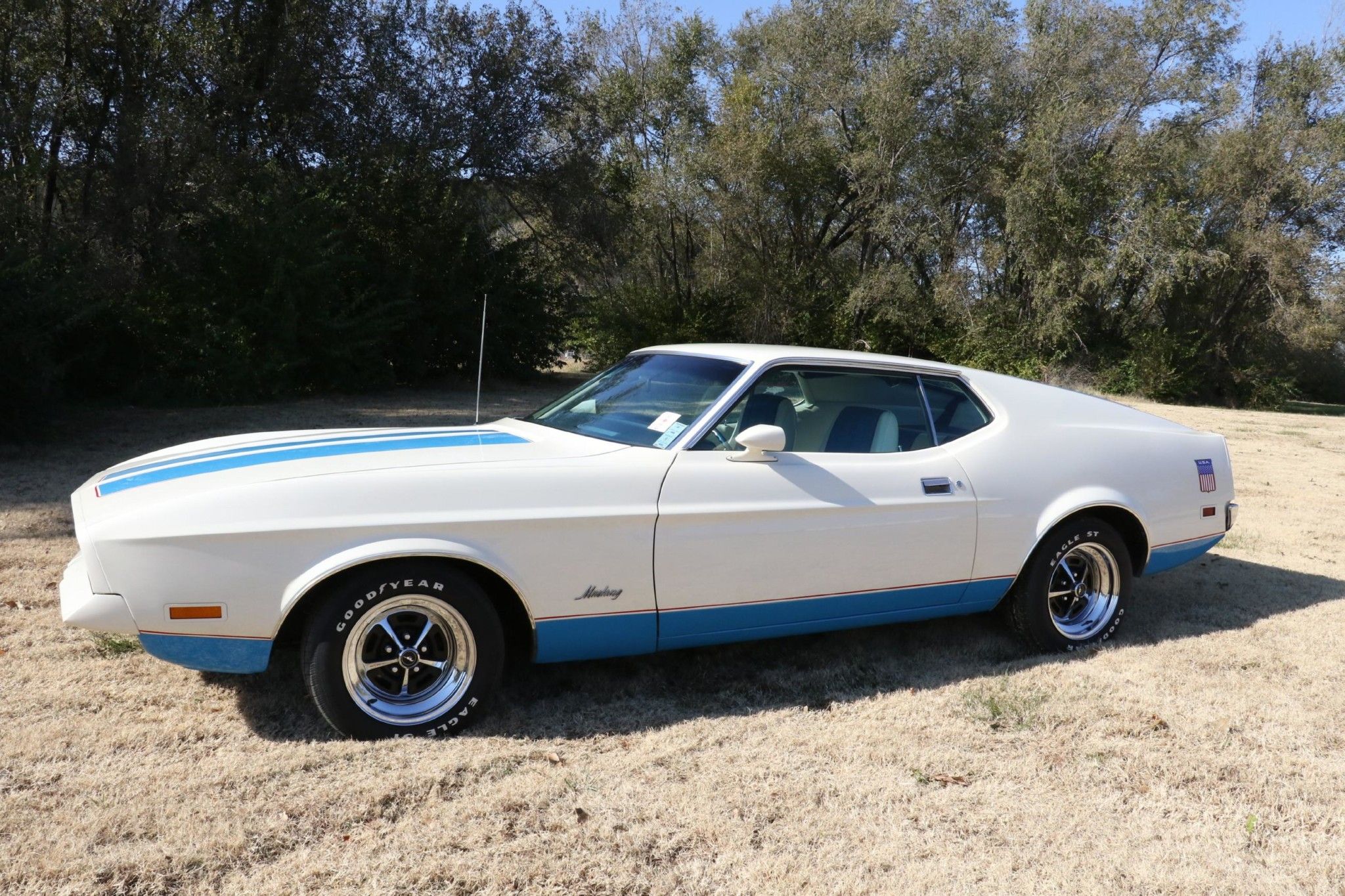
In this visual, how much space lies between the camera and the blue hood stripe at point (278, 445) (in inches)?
153

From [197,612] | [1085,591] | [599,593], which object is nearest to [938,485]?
[1085,591]

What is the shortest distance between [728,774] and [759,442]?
3.99ft

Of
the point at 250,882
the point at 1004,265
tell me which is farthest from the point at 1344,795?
the point at 1004,265

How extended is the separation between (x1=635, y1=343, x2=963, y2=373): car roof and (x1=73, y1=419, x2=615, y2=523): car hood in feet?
2.42

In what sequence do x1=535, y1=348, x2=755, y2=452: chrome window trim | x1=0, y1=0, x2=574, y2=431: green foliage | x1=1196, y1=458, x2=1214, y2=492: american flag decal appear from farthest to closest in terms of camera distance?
x1=0, y1=0, x2=574, y2=431: green foliage, x1=1196, y1=458, x2=1214, y2=492: american flag decal, x1=535, y1=348, x2=755, y2=452: chrome window trim

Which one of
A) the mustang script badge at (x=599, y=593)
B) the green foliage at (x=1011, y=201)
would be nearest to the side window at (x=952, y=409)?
the mustang script badge at (x=599, y=593)

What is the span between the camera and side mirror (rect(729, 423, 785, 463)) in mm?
3898

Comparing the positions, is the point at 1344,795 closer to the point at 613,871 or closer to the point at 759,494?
the point at 759,494

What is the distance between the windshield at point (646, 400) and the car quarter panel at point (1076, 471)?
1.16 meters

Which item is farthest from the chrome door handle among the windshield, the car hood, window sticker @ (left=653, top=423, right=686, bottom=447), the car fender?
the car fender

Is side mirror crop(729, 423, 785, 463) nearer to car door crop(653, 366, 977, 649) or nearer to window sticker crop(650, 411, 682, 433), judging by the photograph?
car door crop(653, 366, 977, 649)

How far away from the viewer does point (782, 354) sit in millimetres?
4391

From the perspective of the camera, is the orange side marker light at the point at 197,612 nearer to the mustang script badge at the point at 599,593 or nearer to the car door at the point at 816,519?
the mustang script badge at the point at 599,593

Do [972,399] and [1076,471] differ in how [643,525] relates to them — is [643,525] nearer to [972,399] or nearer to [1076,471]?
[972,399]
